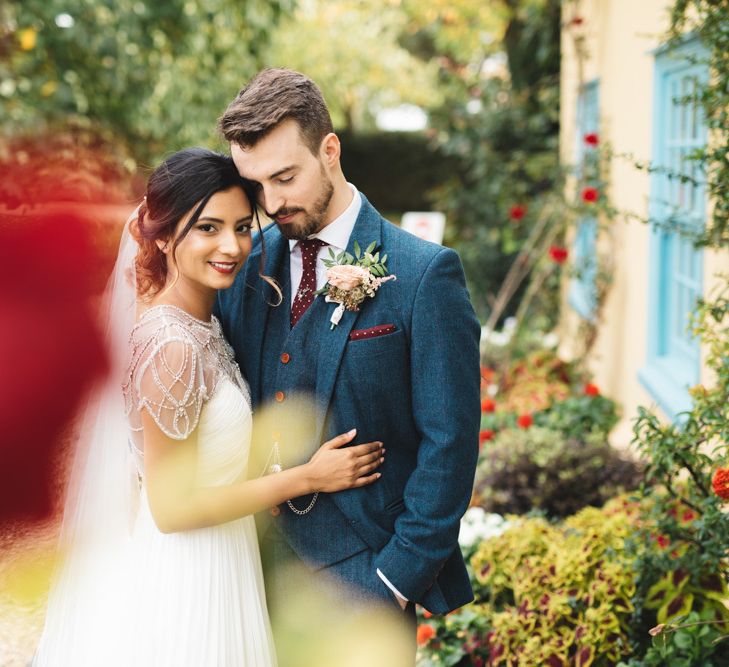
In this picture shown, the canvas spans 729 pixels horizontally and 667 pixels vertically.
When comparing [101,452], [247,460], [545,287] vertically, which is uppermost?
[101,452]

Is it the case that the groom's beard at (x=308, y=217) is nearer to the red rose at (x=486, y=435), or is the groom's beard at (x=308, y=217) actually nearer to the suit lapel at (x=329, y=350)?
the suit lapel at (x=329, y=350)

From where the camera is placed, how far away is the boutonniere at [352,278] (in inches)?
79.0

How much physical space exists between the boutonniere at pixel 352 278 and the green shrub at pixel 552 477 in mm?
2424

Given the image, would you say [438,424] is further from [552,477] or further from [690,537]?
[552,477]

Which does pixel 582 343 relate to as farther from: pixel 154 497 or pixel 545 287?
pixel 154 497

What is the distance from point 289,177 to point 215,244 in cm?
24

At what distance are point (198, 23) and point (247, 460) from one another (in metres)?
5.92

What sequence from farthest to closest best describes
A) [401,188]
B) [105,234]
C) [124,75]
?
[401,188] → [124,75] → [105,234]

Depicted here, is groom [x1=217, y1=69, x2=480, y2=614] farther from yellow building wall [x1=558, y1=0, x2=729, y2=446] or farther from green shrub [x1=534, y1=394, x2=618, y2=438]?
green shrub [x1=534, y1=394, x2=618, y2=438]

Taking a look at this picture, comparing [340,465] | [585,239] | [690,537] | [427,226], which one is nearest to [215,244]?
[340,465]

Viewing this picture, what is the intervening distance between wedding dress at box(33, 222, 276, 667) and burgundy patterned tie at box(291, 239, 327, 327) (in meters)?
0.22

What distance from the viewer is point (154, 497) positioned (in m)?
2.01

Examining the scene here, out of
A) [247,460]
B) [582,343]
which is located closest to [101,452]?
[247,460]

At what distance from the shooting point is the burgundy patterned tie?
2221 millimetres
